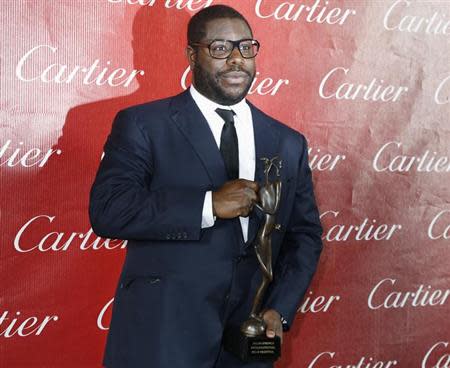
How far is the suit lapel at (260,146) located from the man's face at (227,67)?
0.40ft

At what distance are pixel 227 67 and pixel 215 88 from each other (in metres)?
0.07

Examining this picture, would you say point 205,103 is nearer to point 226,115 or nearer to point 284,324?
point 226,115

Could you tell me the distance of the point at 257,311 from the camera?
2.16 meters

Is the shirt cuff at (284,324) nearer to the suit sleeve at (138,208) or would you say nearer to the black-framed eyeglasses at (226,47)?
the suit sleeve at (138,208)

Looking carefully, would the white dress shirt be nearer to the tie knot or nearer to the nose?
the tie knot

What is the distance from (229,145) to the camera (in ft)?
7.39

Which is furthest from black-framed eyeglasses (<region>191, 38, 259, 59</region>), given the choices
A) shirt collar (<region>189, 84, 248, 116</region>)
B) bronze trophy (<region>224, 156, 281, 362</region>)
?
bronze trophy (<region>224, 156, 281, 362</region>)

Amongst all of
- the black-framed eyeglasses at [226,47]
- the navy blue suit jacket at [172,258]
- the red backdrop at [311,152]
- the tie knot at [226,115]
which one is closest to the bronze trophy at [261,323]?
the navy blue suit jacket at [172,258]

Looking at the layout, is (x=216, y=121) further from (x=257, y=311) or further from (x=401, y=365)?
(x=401, y=365)

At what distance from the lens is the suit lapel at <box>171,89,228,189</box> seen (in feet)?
7.18

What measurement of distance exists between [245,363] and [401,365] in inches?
52.5

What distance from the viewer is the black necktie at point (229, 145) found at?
87.5 inches

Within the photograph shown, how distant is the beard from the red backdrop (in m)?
0.66

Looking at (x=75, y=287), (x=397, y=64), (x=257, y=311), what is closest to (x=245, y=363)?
(x=257, y=311)
